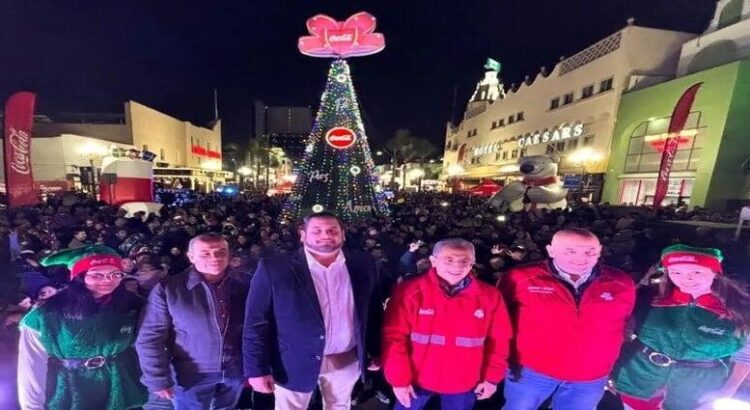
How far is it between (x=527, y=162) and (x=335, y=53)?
374 inches

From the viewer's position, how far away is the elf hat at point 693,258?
7.61ft

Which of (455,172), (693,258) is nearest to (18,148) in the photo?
(693,258)

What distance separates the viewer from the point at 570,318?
93.5 inches

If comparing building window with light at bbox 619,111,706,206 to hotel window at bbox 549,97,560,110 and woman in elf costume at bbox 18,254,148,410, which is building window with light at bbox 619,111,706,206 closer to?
hotel window at bbox 549,97,560,110

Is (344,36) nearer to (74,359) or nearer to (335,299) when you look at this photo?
(335,299)

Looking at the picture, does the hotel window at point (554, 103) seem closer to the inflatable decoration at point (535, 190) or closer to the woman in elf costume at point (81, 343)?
the inflatable decoration at point (535, 190)

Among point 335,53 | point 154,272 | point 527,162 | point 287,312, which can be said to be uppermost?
point 335,53

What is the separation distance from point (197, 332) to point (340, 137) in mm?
8722

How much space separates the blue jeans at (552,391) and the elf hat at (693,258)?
3.24 feet

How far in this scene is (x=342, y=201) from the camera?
10.8 meters

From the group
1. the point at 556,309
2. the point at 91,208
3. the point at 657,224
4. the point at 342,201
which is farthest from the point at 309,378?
the point at 657,224

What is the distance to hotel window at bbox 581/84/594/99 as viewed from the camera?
2483 centimetres

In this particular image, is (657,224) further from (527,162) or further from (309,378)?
(309,378)

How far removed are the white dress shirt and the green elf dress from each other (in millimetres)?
1246
